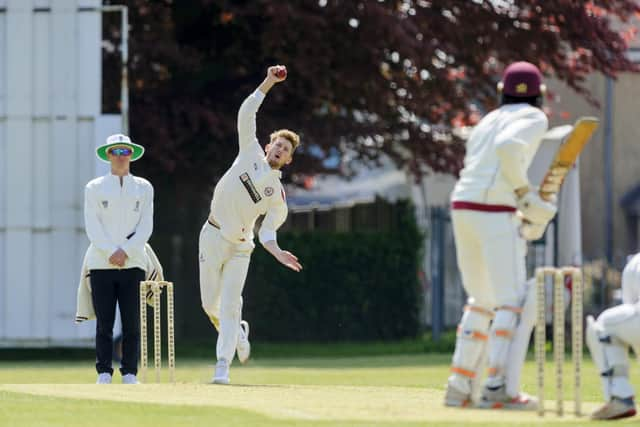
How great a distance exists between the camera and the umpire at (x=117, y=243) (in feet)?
41.2

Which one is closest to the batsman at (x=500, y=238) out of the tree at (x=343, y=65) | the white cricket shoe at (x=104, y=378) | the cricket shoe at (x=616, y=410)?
the cricket shoe at (x=616, y=410)

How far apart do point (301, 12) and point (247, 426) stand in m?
12.6

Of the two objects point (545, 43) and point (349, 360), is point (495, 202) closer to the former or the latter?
point (349, 360)

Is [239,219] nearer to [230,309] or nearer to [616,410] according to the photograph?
[230,309]

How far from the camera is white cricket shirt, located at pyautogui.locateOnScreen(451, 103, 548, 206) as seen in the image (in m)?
9.05

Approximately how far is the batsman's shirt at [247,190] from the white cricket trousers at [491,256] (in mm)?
2786

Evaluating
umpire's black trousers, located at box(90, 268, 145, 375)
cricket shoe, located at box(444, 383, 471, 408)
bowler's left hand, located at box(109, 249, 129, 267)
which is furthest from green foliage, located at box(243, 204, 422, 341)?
cricket shoe, located at box(444, 383, 471, 408)

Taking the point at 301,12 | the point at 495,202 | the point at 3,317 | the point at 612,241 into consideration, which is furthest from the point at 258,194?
the point at 612,241

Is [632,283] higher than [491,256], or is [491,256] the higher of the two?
[491,256]

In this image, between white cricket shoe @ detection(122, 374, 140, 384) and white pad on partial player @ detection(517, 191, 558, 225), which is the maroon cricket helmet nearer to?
white pad on partial player @ detection(517, 191, 558, 225)

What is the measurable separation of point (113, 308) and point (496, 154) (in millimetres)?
4511

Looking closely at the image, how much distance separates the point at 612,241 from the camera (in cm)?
3253

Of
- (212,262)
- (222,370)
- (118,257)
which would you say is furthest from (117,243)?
(222,370)

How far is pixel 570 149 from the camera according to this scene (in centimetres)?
907
